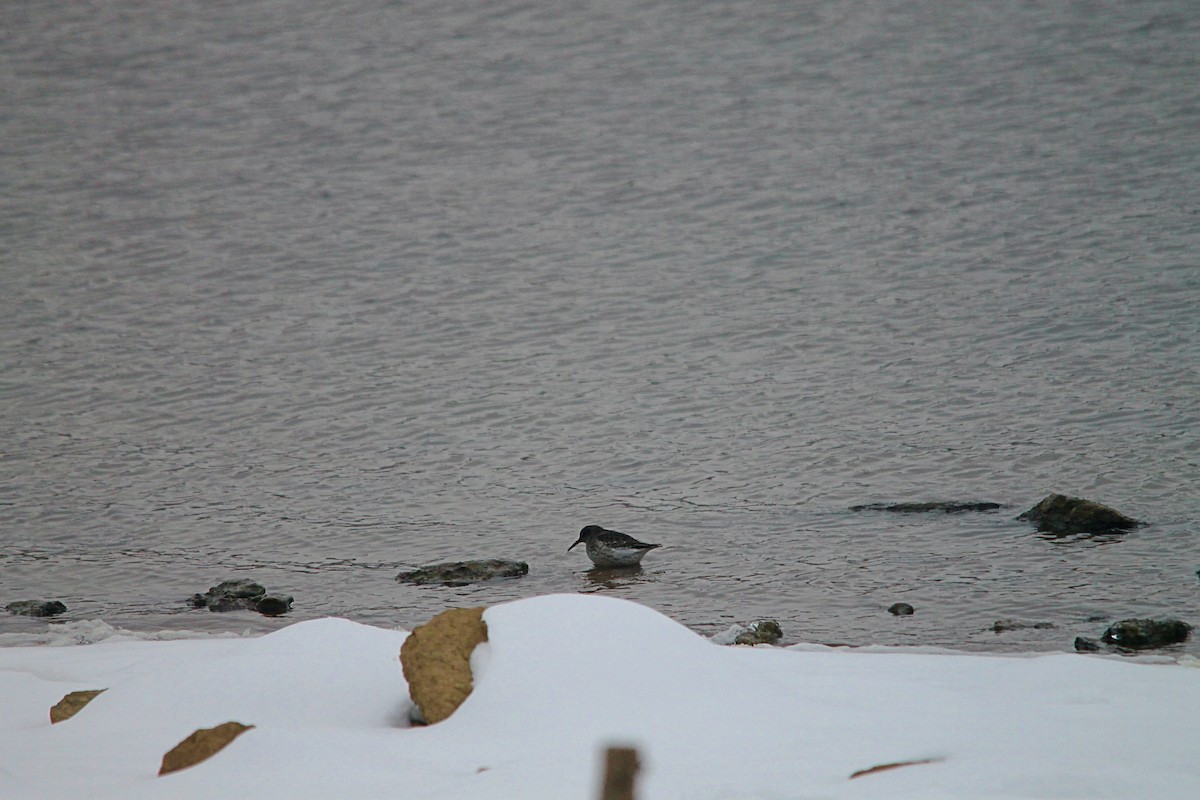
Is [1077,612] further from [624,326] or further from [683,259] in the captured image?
[683,259]

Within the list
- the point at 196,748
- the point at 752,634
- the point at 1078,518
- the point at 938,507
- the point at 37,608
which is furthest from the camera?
the point at 938,507

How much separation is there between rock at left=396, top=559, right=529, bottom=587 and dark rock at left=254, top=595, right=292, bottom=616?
3.53ft

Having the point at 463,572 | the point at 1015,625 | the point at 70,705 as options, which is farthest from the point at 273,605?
the point at 1015,625

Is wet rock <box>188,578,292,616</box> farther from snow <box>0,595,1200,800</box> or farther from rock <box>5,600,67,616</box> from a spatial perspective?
snow <box>0,595,1200,800</box>

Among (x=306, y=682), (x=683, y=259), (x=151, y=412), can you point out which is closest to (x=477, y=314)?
(x=683, y=259)

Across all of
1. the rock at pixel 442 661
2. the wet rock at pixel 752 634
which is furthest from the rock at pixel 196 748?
the wet rock at pixel 752 634

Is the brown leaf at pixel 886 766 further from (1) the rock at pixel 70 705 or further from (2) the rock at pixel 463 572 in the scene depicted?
(2) the rock at pixel 463 572

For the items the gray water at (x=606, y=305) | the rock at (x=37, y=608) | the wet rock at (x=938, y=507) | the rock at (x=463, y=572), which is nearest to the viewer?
the rock at (x=37, y=608)

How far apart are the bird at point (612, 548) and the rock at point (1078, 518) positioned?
142 inches

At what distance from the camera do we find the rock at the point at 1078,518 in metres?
11.5

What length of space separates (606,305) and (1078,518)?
36.2ft

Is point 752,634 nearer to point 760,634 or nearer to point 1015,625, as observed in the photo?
point 760,634

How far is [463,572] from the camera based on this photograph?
1122 cm

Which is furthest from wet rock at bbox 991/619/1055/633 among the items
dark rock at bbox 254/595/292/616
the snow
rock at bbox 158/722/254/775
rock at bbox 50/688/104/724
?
rock at bbox 50/688/104/724
